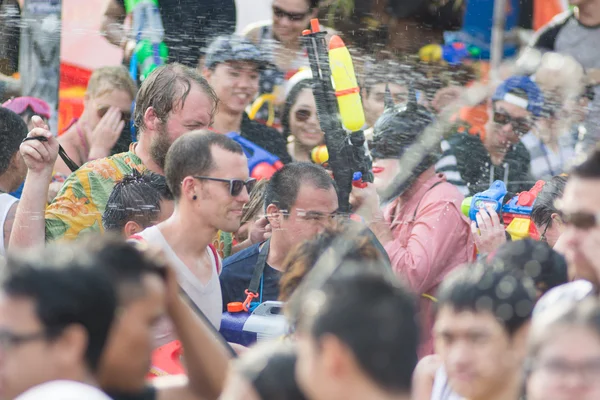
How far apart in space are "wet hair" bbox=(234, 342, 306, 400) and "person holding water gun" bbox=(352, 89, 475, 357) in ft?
6.26

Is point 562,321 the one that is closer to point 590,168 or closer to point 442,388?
point 442,388

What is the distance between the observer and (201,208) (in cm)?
392

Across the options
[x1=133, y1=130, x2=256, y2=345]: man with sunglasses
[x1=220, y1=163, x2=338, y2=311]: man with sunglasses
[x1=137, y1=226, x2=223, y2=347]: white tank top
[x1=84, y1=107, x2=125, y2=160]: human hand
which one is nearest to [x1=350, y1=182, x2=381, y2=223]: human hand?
[x1=220, y1=163, x2=338, y2=311]: man with sunglasses

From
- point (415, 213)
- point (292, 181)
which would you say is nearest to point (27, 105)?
point (292, 181)

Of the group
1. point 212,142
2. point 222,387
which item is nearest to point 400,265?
point 212,142

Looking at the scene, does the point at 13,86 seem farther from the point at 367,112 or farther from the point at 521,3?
the point at 521,3

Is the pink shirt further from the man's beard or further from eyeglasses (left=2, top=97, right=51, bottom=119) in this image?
eyeglasses (left=2, top=97, right=51, bottom=119)

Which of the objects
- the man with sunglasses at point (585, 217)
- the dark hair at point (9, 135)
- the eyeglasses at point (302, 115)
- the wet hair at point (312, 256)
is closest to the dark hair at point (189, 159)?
the wet hair at point (312, 256)

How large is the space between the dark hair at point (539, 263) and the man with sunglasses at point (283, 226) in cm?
125

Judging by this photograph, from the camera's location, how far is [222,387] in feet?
9.79

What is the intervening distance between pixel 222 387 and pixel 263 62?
312cm

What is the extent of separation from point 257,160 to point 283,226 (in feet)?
3.00

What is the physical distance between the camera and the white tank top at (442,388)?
3.02m

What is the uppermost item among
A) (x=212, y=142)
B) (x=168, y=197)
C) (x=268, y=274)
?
→ (x=212, y=142)
